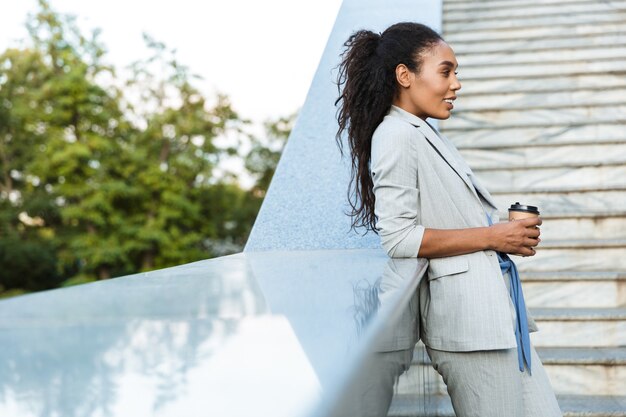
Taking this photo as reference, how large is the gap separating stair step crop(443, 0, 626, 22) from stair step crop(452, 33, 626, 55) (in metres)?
0.62

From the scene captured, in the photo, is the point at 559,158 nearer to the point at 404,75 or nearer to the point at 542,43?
the point at 542,43

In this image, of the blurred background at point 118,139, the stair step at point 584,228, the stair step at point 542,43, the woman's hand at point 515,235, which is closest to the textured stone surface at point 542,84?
the stair step at point 542,43

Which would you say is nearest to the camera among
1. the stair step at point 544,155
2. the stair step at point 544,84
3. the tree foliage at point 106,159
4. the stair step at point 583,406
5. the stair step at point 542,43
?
the stair step at point 583,406

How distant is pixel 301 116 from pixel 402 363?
2399 millimetres

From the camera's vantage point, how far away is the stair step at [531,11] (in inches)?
283

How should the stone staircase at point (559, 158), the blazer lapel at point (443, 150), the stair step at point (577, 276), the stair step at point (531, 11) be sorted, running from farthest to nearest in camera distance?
the stair step at point (531, 11) < the stair step at point (577, 276) < the stone staircase at point (559, 158) < the blazer lapel at point (443, 150)

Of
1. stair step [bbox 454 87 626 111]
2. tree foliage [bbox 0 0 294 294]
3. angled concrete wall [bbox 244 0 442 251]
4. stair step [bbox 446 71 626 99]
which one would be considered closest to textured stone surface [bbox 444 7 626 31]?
stair step [bbox 446 71 626 99]

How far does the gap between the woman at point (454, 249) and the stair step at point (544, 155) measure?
110 inches

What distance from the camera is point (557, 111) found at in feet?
17.5

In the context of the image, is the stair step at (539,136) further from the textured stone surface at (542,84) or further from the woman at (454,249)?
the woman at (454,249)

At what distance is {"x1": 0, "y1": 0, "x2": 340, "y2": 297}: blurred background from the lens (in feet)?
82.3

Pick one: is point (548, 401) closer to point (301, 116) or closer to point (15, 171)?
point (301, 116)

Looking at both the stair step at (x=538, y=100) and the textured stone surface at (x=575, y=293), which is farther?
the stair step at (x=538, y=100)

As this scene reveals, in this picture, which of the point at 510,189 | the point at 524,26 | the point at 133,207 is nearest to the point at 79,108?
the point at 133,207
